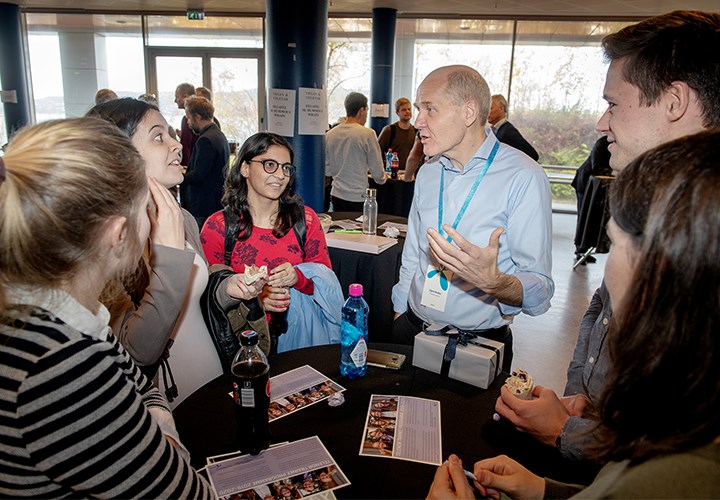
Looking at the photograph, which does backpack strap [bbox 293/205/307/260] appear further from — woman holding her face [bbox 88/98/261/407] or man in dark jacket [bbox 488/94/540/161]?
man in dark jacket [bbox 488/94/540/161]

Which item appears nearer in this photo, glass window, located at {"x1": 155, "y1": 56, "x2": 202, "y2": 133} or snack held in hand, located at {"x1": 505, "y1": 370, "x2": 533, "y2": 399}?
snack held in hand, located at {"x1": 505, "y1": 370, "x2": 533, "y2": 399}

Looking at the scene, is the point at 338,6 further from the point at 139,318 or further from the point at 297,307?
the point at 139,318

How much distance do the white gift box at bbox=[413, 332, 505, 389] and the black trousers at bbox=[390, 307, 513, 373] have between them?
1.54ft

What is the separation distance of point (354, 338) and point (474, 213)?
80 centimetres

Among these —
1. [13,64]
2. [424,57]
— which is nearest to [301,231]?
[424,57]

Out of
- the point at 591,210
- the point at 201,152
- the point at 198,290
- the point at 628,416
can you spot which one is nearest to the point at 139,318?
the point at 198,290

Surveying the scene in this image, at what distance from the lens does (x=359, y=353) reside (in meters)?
1.56

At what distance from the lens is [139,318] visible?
150cm

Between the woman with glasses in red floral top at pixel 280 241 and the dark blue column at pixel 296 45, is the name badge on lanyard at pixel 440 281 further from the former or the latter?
the dark blue column at pixel 296 45

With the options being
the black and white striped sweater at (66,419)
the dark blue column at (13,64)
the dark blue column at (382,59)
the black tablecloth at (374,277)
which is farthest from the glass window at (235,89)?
the black and white striped sweater at (66,419)

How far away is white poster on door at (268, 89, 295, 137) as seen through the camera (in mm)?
4621

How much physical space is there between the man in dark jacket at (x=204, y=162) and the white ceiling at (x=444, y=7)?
4286 millimetres

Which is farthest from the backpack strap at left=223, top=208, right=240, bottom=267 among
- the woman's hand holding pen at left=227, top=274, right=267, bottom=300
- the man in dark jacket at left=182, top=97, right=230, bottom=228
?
the man in dark jacket at left=182, top=97, right=230, bottom=228

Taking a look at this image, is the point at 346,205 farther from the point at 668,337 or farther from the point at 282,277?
the point at 668,337
